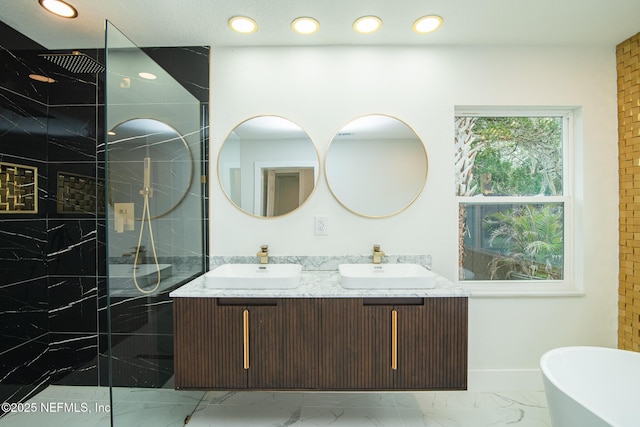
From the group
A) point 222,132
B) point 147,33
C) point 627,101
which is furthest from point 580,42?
point 147,33

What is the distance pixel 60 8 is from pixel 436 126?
2.38m

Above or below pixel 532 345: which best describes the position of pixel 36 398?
below

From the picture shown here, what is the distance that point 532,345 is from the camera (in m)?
2.04

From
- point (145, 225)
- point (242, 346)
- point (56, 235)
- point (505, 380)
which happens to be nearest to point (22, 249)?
point (56, 235)

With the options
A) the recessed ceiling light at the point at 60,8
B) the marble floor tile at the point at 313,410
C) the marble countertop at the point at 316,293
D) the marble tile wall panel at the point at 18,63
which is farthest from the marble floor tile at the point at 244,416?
the recessed ceiling light at the point at 60,8

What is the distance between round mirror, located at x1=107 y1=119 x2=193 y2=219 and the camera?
1.21 metres

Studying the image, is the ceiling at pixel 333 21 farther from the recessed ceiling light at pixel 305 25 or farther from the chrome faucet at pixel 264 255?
the chrome faucet at pixel 264 255

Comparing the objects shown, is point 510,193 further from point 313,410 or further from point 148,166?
point 148,166

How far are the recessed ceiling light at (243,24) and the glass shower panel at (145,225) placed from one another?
518 mm

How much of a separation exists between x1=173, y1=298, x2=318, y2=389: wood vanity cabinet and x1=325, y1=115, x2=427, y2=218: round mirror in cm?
86

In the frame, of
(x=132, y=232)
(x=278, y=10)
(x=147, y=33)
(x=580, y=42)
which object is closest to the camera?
(x=132, y=232)

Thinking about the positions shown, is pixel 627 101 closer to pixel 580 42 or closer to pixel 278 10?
pixel 580 42

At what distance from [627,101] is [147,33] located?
10.6ft

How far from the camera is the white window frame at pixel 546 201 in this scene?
2105mm
